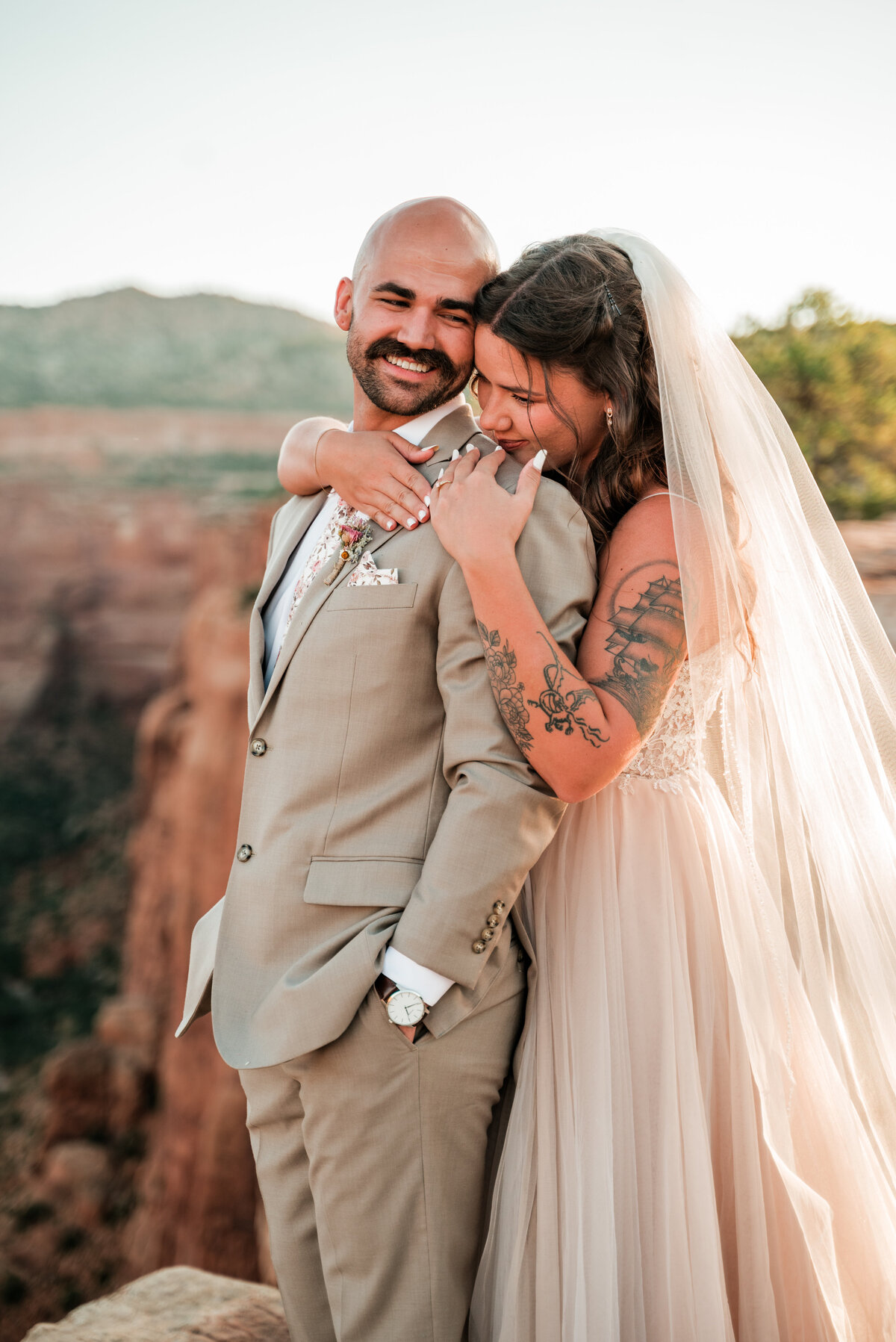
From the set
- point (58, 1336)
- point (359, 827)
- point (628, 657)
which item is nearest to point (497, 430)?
point (628, 657)

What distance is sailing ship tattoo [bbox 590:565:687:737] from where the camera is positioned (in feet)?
6.20

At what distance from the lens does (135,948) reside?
13.6 meters

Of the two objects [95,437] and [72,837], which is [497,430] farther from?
[95,437]

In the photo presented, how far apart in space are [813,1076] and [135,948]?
13.2 metres

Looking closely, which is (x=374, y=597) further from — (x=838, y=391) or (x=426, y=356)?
(x=838, y=391)

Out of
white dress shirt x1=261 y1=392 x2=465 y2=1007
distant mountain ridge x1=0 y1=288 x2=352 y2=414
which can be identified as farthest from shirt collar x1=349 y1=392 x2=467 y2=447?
distant mountain ridge x1=0 y1=288 x2=352 y2=414

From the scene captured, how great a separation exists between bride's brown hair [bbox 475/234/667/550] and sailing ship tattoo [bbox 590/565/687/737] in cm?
26

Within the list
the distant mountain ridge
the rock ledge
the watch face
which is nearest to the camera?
the watch face

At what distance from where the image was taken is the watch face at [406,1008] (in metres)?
1.80

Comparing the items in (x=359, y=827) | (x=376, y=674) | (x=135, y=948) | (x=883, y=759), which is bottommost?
(x=135, y=948)

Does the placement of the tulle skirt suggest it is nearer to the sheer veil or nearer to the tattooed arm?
the sheer veil

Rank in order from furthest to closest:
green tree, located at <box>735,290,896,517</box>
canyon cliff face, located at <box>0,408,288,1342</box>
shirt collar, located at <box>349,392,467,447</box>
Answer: canyon cliff face, located at <box>0,408,288,1342</box>
green tree, located at <box>735,290,896,517</box>
shirt collar, located at <box>349,392,467,447</box>

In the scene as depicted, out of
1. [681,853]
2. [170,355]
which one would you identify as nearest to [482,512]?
[681,853]

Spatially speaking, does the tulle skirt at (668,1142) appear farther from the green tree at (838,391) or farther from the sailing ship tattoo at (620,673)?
the green tree at (838,391)
